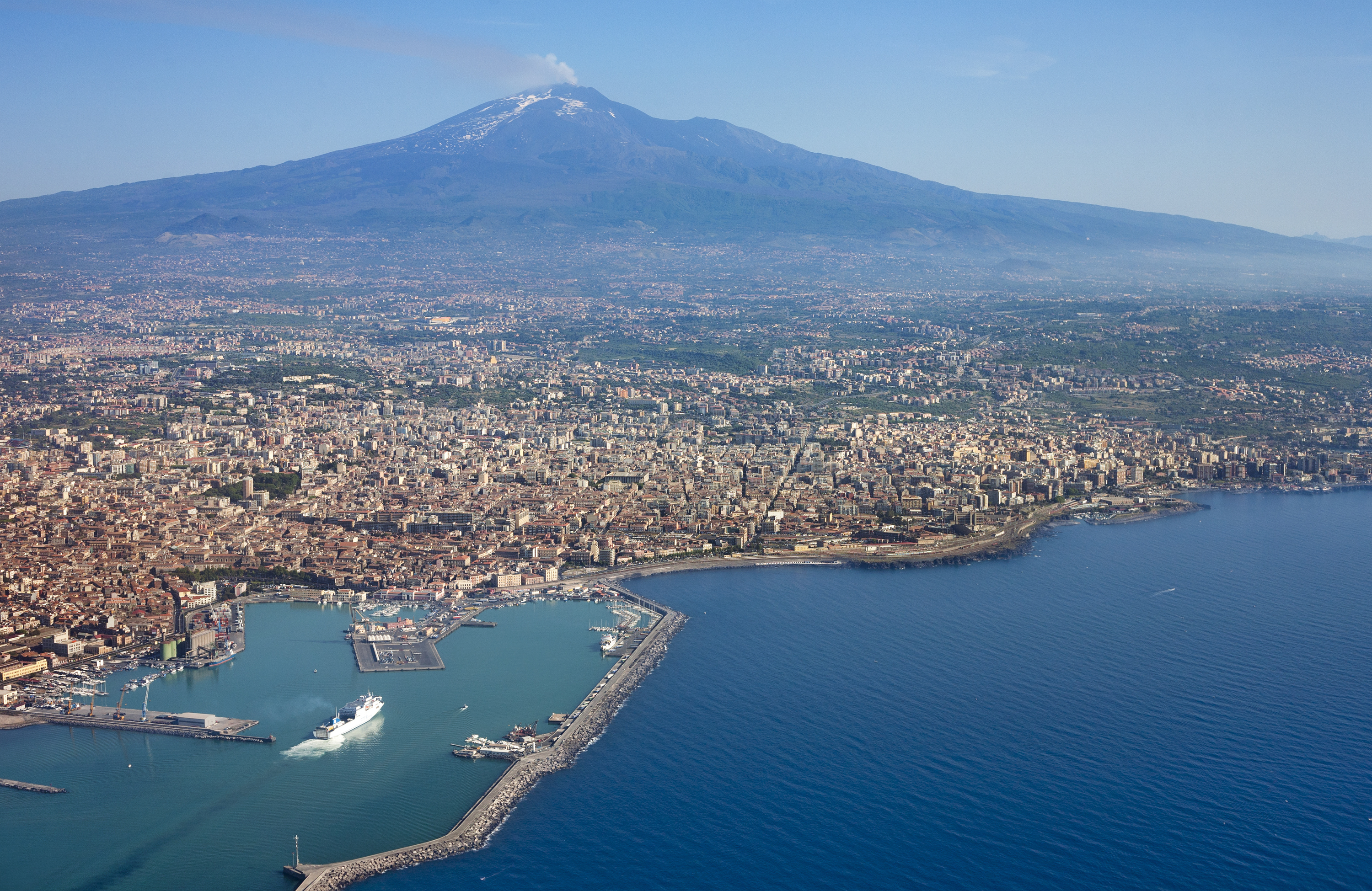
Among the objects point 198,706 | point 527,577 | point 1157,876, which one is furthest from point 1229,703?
point 198,706

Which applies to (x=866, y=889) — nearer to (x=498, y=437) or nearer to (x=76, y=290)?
(x=498, y=437)

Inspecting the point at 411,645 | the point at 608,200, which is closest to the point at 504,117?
the point at 608,200

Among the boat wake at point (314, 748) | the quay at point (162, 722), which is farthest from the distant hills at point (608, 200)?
the boat wake at point (314, 748)

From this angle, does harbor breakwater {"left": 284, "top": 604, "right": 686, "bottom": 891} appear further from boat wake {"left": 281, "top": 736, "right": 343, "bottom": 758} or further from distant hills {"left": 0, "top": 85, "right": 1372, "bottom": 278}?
distant hills {"left": 0, "top": 85, "right": 1372, "bottom": 278}

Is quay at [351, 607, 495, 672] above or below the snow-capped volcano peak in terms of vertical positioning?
below

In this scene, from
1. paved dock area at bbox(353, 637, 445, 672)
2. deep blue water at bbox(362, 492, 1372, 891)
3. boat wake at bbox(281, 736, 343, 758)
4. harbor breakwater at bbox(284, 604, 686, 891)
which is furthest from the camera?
paved dock area at bbox(353, 637, 445, 672)

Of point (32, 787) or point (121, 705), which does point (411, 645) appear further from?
point (32, 787)

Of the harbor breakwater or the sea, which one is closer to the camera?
the harbor breakwater

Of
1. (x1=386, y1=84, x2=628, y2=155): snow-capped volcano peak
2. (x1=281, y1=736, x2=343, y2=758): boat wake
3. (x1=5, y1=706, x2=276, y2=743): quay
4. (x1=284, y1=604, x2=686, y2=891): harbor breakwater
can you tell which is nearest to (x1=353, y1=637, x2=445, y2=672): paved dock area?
(x1=5, y1=706, x2=276, y2=743): quay
